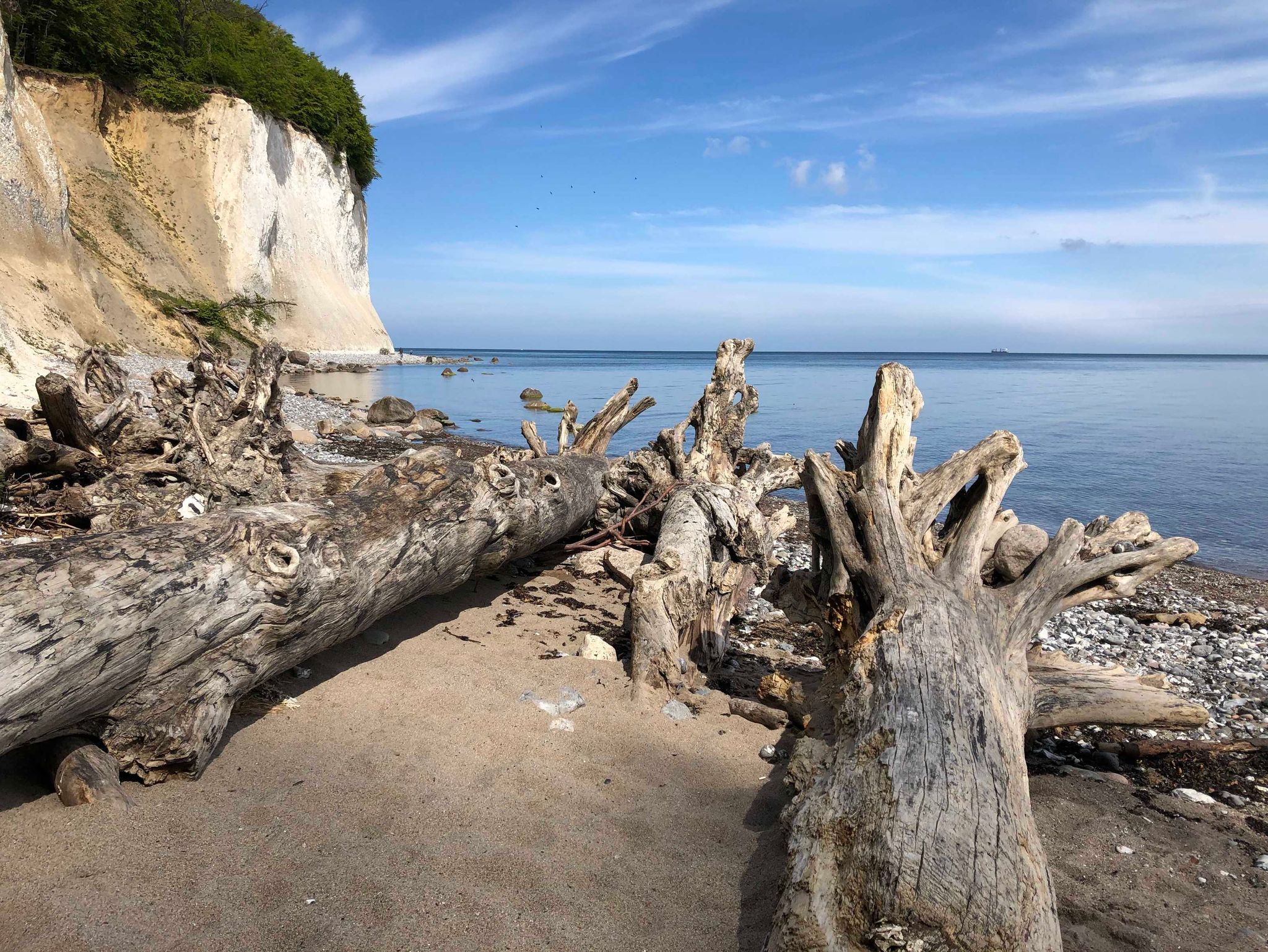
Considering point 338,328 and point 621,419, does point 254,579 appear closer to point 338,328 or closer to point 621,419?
point 621,419

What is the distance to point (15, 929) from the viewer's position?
2.13m

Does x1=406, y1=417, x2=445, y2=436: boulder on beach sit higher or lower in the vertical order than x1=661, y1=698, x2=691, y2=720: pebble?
lower

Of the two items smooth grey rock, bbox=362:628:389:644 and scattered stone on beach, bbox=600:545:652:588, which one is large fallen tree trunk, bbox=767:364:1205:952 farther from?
smooth grey rock, bbox=362:628:389:644

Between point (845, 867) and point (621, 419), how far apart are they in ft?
22.1

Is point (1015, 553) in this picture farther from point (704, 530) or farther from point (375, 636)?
point (375, 636)

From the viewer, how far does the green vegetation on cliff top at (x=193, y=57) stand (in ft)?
94.2

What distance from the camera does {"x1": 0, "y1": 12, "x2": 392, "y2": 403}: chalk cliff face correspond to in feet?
66.5

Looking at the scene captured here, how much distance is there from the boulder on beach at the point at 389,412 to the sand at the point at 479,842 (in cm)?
1612

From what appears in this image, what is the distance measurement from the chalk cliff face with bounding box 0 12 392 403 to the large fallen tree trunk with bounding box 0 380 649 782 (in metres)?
10.1

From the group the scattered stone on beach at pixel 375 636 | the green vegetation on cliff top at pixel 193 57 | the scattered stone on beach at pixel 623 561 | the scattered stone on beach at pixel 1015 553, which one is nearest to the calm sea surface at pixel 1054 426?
the scattered stone on beach at pixel 1015 553

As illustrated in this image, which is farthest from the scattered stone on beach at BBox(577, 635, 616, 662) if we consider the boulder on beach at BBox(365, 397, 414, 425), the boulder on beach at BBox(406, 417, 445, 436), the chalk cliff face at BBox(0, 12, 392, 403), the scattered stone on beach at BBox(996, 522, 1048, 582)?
the boulder on beach at BBox(365, 397, 414, 425)

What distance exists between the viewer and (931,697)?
286cm

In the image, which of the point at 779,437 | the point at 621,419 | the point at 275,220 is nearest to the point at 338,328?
the point at 275,220

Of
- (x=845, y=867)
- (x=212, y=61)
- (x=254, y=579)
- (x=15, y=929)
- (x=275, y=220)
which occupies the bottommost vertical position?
(x=15, y=929)
